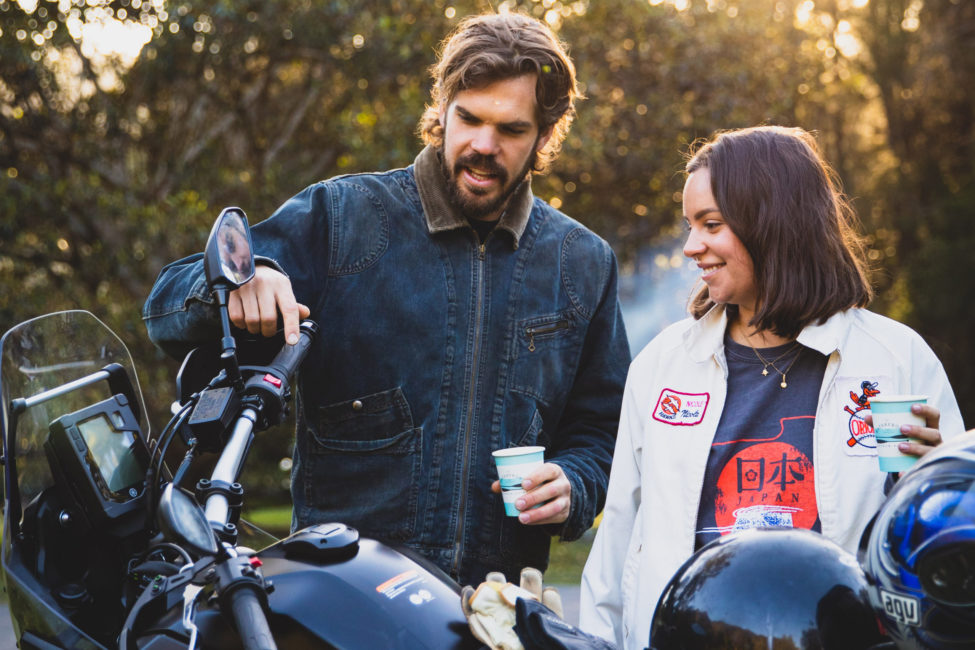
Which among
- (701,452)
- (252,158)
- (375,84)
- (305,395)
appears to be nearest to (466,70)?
(305,395)

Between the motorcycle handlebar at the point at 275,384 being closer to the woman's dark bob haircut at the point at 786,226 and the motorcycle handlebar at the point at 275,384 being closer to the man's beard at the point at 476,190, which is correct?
the man's beard at the point at 476,190

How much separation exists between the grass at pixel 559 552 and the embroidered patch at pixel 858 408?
16.2 ft

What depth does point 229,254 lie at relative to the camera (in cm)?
186

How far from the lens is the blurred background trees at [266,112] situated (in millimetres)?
8094

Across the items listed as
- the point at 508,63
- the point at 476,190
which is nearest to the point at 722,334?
the point at 476,190

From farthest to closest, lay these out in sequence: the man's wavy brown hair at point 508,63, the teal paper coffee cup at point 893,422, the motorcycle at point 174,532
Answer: the man's wavy brown hair at point 508,63, the teal paper coffee cup at point 893,422, the motorcycle at point 174,532

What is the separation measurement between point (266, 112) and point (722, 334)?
8035mm

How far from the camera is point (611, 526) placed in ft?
9.34

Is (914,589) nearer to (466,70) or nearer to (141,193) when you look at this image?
(466,70)

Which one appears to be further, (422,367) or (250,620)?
(422,367)

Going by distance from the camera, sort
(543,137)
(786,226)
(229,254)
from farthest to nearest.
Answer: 1. (543,137)
2. (786,226)
3. (229,254)

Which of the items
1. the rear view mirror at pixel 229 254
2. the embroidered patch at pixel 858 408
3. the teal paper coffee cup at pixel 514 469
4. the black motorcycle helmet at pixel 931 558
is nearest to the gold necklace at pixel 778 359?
the embroidered patch at pixel 858 408

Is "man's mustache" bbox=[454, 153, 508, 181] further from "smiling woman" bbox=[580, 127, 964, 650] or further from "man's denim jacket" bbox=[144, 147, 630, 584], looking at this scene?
"smiling woman" bbox=[580, 127, 964, 650]

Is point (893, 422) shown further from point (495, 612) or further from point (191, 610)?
point (191, 610)
